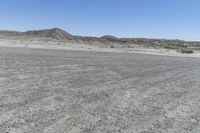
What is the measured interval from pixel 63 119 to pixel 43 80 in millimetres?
6290

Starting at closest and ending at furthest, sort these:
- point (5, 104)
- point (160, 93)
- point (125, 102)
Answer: point (5, 104) → point (125, 102) → point (160, 93)

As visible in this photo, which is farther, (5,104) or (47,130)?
(5,104)

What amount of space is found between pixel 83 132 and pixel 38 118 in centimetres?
130

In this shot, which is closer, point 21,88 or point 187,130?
point 187,130

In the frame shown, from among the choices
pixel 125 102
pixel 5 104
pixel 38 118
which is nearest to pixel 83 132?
pixel 38 118

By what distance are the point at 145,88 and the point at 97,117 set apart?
5623mm

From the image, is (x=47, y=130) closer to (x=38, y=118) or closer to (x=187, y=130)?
(x=38, y=118)

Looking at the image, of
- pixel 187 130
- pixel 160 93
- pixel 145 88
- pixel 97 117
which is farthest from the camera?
pixel 145 88

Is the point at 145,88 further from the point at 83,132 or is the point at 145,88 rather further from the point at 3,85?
the point at 83,132

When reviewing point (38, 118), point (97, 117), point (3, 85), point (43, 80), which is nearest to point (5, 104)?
point (38, 118)

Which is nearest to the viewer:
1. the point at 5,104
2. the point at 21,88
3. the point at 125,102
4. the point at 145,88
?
the point at 5,104

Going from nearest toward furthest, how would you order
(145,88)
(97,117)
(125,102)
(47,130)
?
1. (47,130)
2. (97,117)
3. (125,102)
4. (145,88)

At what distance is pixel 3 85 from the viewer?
11391 millimetres

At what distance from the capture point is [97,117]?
7707mm
